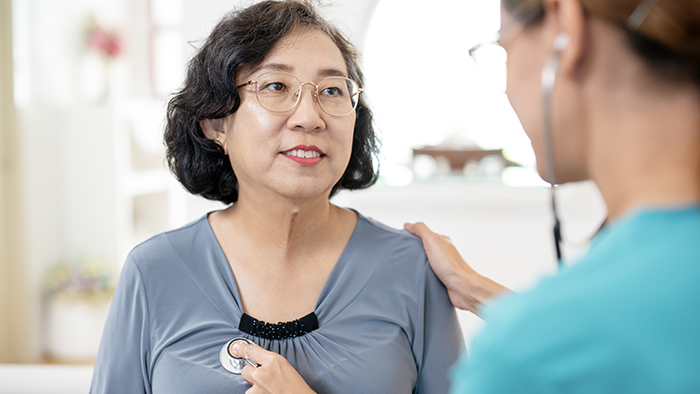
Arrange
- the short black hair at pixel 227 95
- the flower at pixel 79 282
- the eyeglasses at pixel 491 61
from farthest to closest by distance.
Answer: the flower at pixel 79 282 < the short black hair at pixel 227 95 < the eyeglasses at pixel 491 61

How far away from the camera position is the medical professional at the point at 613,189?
0.48m

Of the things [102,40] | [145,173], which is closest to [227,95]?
[145,173]

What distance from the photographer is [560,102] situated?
611mm

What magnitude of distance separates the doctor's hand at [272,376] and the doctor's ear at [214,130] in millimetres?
597

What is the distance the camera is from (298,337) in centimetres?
134

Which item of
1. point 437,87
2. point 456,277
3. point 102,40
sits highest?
point 102,40

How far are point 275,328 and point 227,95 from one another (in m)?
0.57

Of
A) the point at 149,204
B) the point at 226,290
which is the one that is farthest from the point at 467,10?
the point at 149,204

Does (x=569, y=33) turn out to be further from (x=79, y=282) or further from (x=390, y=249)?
(x=79, y=282)

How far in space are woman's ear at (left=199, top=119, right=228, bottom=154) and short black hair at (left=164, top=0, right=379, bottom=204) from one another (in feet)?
0.04

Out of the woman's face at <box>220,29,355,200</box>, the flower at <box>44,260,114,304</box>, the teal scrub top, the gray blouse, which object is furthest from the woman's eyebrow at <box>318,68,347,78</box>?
the flower at <box>44,260,114,304</box>

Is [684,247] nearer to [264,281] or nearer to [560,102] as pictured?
[560,102]

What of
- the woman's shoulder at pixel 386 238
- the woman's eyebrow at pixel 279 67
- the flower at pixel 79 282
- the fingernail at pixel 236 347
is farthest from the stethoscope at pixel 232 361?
the flower at pixel 79 282

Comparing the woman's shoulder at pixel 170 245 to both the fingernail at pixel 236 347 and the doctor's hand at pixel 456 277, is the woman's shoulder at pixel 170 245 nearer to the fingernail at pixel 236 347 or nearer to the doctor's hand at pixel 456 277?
the fingernail at pixel 236 347
